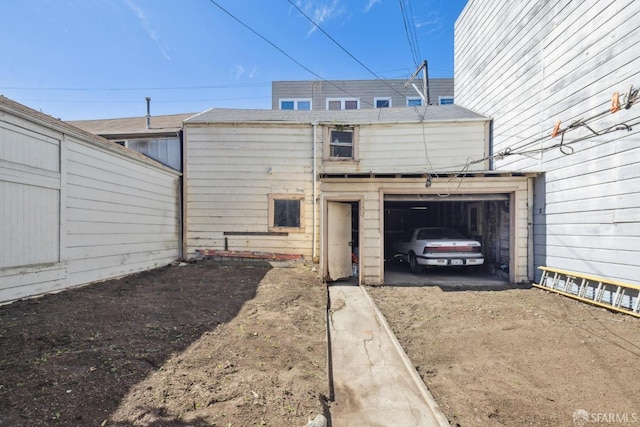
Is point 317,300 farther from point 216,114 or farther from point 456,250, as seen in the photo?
point 216,114

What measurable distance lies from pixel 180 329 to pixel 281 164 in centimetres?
678

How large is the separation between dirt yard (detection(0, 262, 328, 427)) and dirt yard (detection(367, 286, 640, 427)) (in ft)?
4.56

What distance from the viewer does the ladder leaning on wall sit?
17.3 ft

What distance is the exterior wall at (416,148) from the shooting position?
A: 34.2 feet

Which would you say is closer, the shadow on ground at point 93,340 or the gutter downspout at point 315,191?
the shadow on ground at point 93,340

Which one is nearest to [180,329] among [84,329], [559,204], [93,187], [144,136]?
[84,329]

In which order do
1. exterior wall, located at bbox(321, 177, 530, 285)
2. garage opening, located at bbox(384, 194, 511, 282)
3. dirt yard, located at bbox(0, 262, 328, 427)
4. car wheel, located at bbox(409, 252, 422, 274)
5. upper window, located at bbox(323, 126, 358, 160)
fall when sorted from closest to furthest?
dirt yard, located at bbox(0, 262, 328, 427)
exterior wall, located at bbox(321, 177, 530, 285)
garage opening, located at bbox(384, 194, 511, 282)
car wheel, located at bbox(409, 252, 422, 274)
upper window, located at bbox(323, 126, 358, 160)

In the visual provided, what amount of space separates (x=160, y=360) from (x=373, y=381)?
7.94 feet

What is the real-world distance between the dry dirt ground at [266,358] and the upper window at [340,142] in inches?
Result: 222

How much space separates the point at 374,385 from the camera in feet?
10.9

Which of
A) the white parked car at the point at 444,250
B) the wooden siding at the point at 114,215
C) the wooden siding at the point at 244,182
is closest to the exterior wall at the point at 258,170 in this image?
the wooden siding at the point at 244,182

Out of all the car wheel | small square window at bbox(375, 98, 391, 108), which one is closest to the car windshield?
the car wheel

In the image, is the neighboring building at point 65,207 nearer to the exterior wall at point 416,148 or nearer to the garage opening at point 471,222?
the exterior wall at point 416,148

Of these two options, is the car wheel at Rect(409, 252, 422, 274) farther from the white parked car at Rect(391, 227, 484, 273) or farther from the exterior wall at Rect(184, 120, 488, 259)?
the exterior wall at Rect(184, 120, 488, 259)
